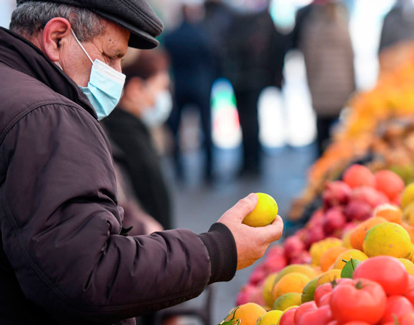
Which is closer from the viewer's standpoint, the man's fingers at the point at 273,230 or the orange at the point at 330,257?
the man's fingers at the point at 273,230

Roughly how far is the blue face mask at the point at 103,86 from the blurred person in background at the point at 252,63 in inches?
248

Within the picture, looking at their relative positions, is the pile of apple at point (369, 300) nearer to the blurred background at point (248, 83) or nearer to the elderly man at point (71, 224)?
the elderly man at point (71, 224)

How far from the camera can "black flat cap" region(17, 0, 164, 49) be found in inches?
53.1

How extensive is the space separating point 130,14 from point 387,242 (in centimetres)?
87

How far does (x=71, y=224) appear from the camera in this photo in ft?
3.57

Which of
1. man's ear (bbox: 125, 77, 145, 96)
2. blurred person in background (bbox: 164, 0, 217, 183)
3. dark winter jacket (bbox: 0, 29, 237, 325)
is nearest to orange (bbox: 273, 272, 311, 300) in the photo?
dark winter jacket (bbox: 0, 29, 237, 325)

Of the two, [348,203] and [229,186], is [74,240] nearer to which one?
[348,203]

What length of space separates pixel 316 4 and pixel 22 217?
20.8 feet

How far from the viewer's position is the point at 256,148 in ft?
26.6

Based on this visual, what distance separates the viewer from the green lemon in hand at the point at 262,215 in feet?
4.55

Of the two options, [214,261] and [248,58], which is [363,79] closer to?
[248,58]

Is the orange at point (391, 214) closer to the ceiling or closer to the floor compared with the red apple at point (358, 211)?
closer to the ceiling

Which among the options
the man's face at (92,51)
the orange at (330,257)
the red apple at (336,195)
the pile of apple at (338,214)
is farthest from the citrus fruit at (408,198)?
the man's face at (92,51)

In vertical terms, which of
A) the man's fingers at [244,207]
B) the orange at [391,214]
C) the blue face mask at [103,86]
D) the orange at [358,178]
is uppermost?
the blue face mask at [103,86]
